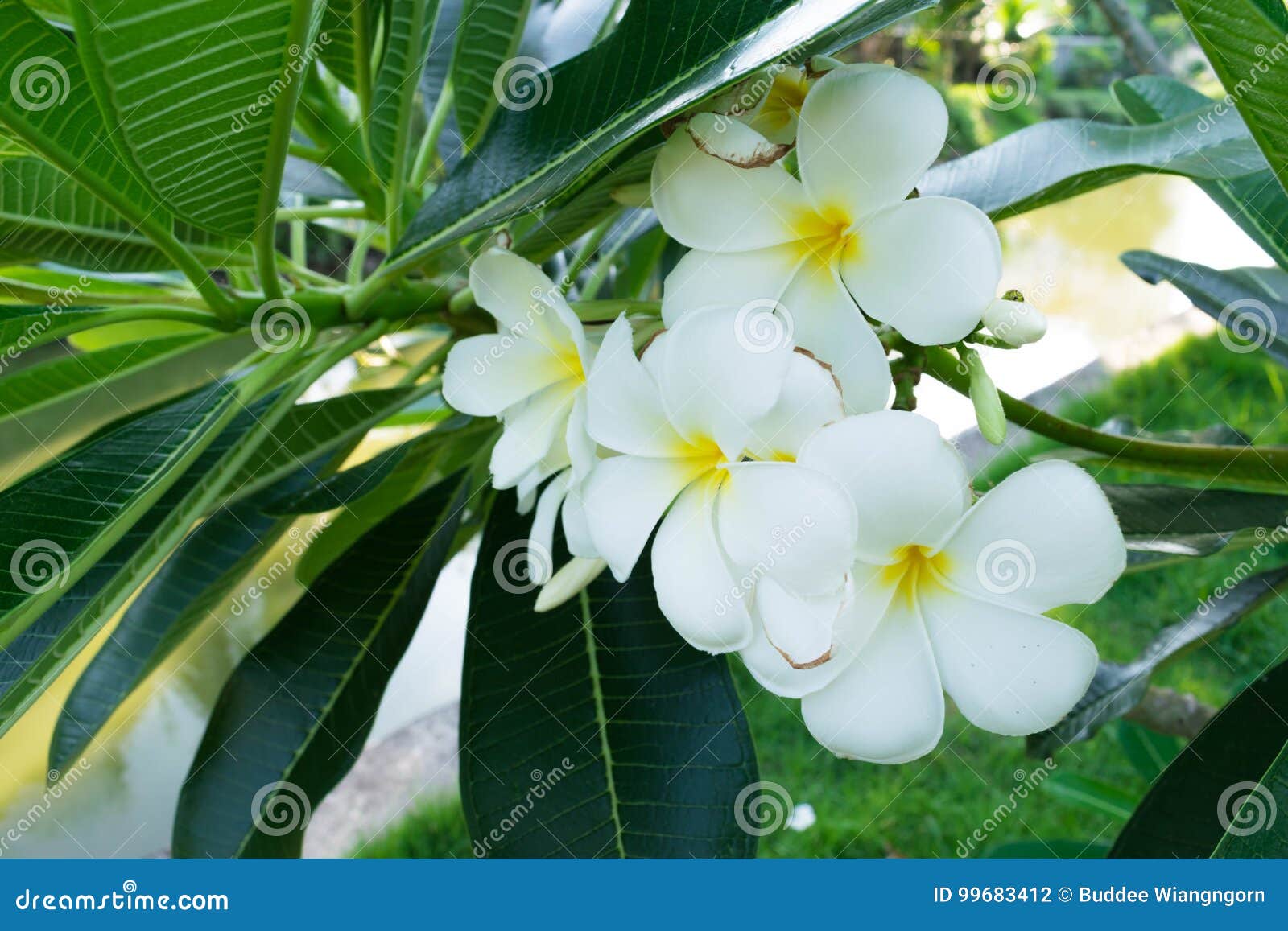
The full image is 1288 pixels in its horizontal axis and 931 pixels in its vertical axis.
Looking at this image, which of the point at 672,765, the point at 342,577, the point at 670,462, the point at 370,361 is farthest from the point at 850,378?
the point at 370,361

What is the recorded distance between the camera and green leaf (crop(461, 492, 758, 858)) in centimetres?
63

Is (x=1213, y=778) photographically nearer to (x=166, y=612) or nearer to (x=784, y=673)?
(x=784, y=673)

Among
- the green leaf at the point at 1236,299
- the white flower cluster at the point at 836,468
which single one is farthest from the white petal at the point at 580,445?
the green leaf at the point at 1236,299

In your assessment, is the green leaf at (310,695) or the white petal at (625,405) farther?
the green leaf at (310,695)

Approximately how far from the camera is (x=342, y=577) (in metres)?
0.79

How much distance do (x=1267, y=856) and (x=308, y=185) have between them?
3.02 feet

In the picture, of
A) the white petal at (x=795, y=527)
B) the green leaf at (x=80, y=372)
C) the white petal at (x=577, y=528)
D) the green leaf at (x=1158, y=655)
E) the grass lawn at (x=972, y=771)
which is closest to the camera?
the white petal at (x=795, y=527)

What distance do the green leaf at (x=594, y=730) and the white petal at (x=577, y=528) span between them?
21cm

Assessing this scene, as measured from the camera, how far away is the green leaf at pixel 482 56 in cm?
74

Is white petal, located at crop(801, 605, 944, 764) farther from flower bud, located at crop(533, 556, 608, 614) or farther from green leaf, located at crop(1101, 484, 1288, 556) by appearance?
green leaf, located at crop(1101, 484, 1288, 556)

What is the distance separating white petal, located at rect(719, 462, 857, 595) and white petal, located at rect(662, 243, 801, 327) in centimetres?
8

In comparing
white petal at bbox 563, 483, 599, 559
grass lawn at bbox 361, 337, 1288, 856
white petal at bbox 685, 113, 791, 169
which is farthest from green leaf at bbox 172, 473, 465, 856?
grass lawn at bbox 361, 337, 1288, 856

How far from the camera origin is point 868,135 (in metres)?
0.40

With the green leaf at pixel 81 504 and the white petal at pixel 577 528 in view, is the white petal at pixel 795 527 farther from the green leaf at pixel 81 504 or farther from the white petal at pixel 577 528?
the green leaf at pixel 81 504
